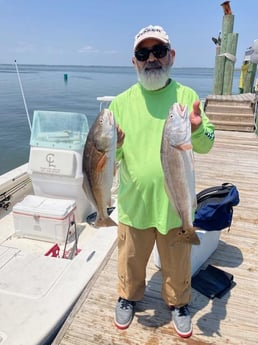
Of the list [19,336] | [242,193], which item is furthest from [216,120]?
[19,336]

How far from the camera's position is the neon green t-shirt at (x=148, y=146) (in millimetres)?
1739

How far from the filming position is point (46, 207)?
13.1 ft

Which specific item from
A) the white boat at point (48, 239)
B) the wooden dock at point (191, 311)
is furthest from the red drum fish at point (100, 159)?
the white boat at point (48, 239)

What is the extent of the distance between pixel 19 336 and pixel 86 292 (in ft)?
1.93

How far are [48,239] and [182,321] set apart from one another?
2.41 meters

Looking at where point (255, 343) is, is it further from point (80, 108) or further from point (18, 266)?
point (80, 108)

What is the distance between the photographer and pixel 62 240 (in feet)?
12.9

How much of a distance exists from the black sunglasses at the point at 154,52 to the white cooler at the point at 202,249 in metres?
1.54

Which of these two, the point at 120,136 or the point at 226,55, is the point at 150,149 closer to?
the point at 120,136

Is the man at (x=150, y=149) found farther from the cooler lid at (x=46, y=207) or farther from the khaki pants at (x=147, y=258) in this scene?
the cooler lid at (x=46, y=207)

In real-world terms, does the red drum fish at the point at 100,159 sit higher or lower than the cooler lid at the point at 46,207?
higher

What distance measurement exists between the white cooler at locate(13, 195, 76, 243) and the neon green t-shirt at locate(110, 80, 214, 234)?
2205mm

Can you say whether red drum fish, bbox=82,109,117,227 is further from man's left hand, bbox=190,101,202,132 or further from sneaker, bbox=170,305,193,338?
sneaker, bbox=170,305,193,338

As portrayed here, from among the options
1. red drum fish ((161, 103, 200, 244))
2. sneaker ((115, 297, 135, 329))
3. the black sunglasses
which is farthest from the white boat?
the black sunglasses
